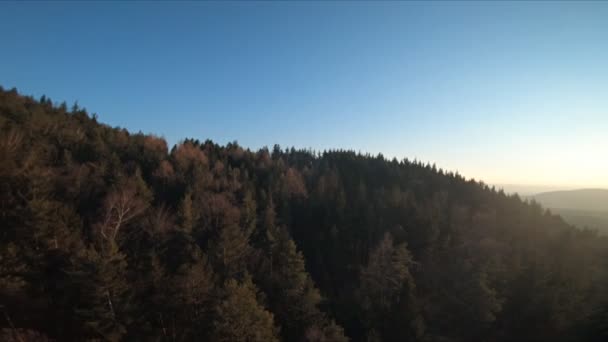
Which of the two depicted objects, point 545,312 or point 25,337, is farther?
point 545,312

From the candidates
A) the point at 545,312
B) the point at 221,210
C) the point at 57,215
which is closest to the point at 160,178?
the point at 221,210

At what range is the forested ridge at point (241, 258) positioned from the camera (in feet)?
64.9

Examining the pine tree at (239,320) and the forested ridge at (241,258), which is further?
the forested ridge at (241,258)

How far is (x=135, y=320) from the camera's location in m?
20.0

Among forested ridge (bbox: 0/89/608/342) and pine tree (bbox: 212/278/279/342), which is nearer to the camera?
pine tree (bbox: 212/278/279/342)

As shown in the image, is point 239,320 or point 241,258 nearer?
point 239,320

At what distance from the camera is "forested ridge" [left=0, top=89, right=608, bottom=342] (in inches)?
779

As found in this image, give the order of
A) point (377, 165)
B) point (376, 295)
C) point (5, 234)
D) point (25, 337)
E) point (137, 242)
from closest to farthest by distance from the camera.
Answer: point (25, 337), point (5, 234), point (137, 242), point (376, 295), point (377, 165)

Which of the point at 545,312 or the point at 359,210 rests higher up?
the point at 359,210

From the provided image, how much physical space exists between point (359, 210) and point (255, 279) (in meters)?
32.1

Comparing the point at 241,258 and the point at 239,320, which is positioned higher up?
the point at 241,258

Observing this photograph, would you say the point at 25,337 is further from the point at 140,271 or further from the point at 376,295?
the point at 376,295

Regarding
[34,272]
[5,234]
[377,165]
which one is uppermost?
[377,165]

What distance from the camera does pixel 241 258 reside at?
1325 inches
